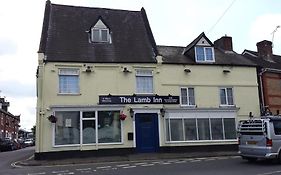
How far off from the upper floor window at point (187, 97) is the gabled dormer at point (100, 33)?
639 cm

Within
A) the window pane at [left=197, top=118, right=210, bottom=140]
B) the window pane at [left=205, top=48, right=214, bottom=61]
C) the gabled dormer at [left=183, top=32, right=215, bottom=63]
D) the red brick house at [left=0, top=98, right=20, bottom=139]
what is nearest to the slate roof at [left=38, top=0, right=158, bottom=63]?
the gabled dormer at [left=183, top=32, right=215, bottom=63]

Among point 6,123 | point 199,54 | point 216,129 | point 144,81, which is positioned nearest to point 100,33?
point 144,81

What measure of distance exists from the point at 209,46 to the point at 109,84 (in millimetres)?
8235

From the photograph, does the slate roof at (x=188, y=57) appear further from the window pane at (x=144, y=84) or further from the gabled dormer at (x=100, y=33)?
the gabled dormer at (x=100, y=33)

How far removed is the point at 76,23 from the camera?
25625 mm

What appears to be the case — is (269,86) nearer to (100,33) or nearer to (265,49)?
(265,49)

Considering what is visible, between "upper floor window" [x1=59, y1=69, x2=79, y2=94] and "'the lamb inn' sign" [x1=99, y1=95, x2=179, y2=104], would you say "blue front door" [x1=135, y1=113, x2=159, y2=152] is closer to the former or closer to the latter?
"'the lamb inn' sign" [x1=99, y1=95, x2=179, y2=104]

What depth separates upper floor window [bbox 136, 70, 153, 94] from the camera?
2372 centimetres

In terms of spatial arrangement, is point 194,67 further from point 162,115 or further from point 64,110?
point 64,110

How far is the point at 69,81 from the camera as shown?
22.6 m

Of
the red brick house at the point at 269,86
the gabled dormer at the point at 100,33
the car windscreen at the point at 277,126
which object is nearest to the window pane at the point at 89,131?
the gabled dormer at the point at 100,33

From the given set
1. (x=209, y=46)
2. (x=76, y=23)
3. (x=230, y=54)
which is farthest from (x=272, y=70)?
(x=76, y=23)

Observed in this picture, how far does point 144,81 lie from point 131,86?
1.05 metres

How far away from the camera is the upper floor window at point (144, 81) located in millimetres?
23719
